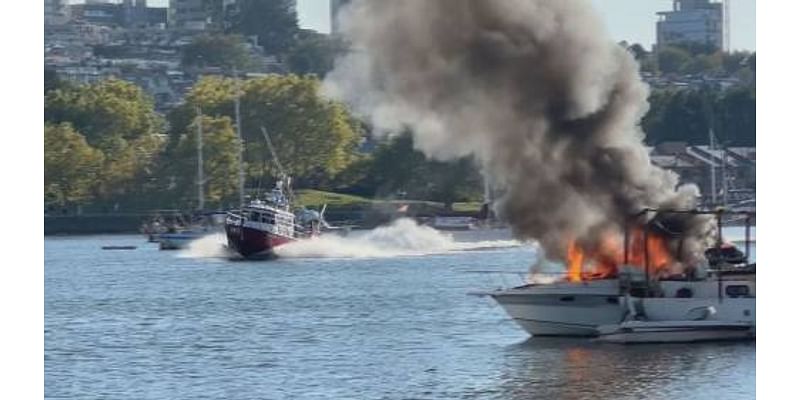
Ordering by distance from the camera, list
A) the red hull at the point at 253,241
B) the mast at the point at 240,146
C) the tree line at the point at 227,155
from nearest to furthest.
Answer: the red hull at the point at 253,241, the mast at the point at 240,146, the tree line at the point at 227,155

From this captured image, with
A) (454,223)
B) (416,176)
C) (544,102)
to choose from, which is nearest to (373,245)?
(454,223)

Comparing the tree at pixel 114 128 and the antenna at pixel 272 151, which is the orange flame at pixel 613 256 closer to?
the antenna at pixel 272 151

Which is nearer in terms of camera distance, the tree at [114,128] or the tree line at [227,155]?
the tree line at [227,155]

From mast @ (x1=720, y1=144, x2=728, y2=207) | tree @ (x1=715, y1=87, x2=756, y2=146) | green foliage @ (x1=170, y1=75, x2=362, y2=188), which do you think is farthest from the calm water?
tree @ (x1=715, y1=87, x2=756, y2=146)

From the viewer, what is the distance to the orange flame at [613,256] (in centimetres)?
4631

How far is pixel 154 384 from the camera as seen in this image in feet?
137

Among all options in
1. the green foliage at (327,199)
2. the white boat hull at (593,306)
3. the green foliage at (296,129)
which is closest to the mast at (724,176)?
the green foliage at (327,199)

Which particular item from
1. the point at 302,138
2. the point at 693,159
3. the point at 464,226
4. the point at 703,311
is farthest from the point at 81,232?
the point at 703,311

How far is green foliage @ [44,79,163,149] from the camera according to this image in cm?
15462

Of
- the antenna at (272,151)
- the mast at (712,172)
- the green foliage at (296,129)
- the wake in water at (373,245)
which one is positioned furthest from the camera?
the green foliage at (296,129)

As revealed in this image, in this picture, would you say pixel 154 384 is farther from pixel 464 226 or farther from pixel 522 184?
pixel 464 226

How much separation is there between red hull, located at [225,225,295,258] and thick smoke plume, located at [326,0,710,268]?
51888 mm

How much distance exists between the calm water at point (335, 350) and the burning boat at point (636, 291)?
61 centimetres

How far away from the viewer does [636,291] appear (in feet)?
149
